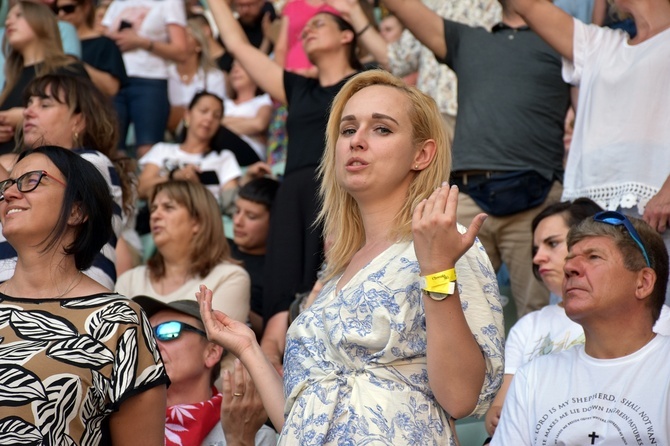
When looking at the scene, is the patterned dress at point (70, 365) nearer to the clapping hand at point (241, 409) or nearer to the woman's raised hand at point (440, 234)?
the clapping hand at point (241, 409)

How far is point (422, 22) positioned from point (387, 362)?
2895 mm

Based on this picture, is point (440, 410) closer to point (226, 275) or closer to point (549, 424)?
point (549, 424)

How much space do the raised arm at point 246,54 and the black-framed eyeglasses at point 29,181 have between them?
9.22ft

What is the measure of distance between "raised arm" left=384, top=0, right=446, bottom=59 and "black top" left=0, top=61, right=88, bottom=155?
5.72ft

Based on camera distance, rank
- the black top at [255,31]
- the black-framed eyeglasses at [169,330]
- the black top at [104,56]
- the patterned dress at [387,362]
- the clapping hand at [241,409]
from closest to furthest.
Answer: the patterned dress at [387,362], the clapping hand at [241,409], the black-framed eyeglasses at [169,330], the black top at [104,56], the black top at [255,31]

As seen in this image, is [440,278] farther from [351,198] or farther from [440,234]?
[351,198]

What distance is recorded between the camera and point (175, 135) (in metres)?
8.27

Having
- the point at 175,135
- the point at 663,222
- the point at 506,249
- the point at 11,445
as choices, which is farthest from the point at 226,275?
the point at 175,135

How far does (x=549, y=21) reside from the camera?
458 centimetres

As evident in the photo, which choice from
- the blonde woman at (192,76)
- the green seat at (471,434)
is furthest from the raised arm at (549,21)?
the blonde woman at (192,76)

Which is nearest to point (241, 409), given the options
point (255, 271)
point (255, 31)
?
point (255, 271)

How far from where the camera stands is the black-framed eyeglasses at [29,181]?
309 centimetres

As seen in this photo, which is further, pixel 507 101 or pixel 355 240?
pixel 507 101

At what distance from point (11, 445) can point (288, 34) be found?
5523 millimetres
